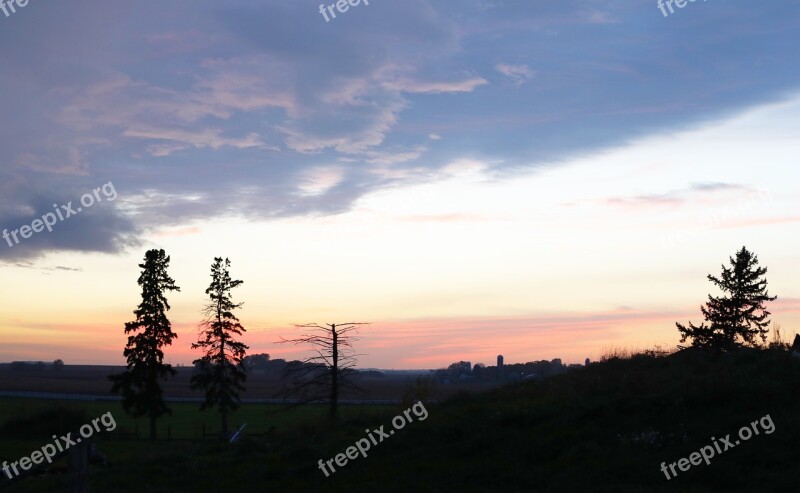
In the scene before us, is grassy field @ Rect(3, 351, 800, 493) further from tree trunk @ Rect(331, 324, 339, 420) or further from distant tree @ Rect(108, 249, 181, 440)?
distant tree @ Rect(108, 249, 181, 440)

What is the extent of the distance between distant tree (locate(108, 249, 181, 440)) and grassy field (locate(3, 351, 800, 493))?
29298 millimetres

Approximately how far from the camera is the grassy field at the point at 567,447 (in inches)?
773

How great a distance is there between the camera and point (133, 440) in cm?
5712

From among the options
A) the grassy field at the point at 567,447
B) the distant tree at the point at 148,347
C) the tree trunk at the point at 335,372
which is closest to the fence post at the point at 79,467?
the grassy field at the point at 567,447

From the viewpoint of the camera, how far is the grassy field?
19.6 meters

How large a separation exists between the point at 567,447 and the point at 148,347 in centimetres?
4640

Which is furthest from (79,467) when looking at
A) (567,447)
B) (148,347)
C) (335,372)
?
(148,347)

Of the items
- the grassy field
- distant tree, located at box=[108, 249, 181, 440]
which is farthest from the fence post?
distant tree, located at box=[108, 249, 181, 440]

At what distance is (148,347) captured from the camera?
60.7 meters

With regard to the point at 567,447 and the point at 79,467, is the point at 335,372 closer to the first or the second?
the point at 567,447

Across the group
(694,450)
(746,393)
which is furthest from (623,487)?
(746,393)

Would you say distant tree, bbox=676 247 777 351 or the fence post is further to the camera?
distant tree, bbox=676 247 777 351

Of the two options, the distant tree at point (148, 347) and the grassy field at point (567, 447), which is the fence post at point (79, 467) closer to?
the grassy field at point (567, 447)

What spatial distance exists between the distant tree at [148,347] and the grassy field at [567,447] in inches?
1153
